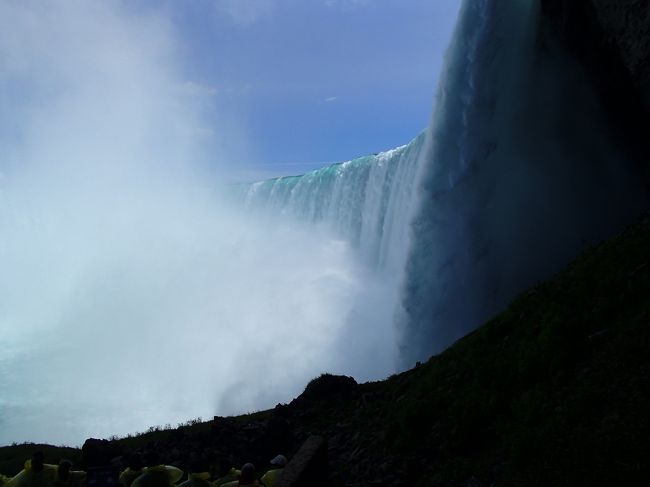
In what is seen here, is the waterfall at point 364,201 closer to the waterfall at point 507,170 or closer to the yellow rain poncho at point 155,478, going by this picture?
the waterfall at point 507,170

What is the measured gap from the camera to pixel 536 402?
7066 mm

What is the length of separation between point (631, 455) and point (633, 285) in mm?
3620

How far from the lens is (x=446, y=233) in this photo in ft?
71.7

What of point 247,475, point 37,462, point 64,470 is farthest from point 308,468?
point 37,462

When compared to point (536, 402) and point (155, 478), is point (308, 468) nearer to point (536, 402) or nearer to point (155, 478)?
point (155, 478)

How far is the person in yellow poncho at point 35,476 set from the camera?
26.8 ft

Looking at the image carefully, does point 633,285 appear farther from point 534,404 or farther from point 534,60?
point 534,60

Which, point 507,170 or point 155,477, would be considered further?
point 507,170

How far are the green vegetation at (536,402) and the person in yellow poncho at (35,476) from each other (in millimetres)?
4333

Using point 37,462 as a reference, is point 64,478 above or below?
below

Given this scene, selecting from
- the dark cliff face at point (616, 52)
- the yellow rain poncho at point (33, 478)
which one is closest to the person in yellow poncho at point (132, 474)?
the yellow rain poncho at point (33, 478)

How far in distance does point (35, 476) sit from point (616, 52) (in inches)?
739

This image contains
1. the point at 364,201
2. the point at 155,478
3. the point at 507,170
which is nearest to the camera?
the point at 155,478

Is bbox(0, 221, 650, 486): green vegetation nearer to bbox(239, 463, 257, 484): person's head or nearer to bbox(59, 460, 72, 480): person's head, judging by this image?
bbox(239, 463, 257, 484): person's head
